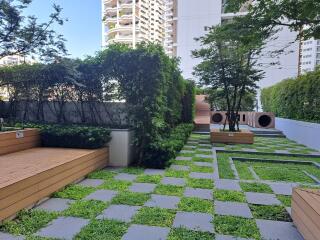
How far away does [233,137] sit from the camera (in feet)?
27.8

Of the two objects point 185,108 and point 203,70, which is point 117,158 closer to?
point 203,70

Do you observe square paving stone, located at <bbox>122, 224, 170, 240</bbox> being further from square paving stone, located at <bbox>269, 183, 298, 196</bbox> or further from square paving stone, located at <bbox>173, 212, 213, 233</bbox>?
square paving stone, located at <bbox>269, 183, 298, 196</bbox>

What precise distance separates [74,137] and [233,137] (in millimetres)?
5475

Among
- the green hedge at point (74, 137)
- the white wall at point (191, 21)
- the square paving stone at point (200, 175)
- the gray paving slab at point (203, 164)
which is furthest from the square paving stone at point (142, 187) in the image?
the white wall at point (191, 21)

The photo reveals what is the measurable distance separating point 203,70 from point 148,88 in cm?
385

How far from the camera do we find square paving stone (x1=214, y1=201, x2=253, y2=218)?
2906 mm

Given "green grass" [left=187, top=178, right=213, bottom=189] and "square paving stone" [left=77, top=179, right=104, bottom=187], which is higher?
"square paving stone" [left=77, top=179, right=104, bottom=187]

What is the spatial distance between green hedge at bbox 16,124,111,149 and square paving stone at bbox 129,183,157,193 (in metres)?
1.31

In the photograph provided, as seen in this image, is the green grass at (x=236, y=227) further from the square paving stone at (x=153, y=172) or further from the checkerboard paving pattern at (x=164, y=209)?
the square paving stone at (x=153, y=172)

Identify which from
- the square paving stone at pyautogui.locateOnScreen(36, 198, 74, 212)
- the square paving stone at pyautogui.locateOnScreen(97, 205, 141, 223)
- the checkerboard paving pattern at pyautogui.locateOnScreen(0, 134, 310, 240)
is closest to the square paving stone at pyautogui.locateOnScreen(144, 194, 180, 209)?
the checkerboard paving pattern at pyautogui.locateOnScreen(0, 134, 310, 240)

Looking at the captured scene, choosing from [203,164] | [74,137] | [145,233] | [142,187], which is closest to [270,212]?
[145,233]

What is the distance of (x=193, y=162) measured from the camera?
554cm

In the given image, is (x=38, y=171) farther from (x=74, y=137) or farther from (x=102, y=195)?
(x=74, y=137)

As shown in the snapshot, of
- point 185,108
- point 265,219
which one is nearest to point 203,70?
point 185,108
